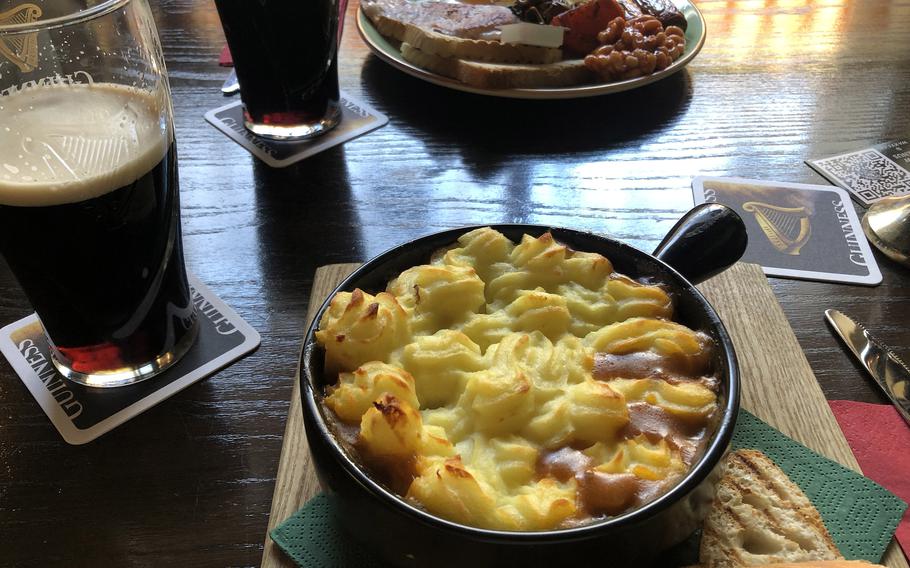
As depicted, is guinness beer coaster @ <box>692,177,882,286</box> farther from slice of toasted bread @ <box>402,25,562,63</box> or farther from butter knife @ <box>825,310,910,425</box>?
slice of toasted bread @ <box>402,25,562,63</box>

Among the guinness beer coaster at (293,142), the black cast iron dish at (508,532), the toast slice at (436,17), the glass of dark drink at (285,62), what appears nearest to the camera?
the black cast iron dish at (508,532)

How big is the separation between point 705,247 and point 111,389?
883mm

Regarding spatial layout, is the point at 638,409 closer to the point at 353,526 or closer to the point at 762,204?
the point at 353,526

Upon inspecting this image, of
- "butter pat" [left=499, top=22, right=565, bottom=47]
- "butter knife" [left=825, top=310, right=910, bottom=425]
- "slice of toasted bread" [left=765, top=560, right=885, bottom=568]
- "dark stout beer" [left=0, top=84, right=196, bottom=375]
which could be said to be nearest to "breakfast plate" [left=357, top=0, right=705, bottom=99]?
"butter pat" [left=499, top=22, right=565, bottom=47]

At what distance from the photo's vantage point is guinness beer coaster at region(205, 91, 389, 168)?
1694 mm

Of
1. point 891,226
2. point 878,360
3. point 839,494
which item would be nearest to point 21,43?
point 839,494

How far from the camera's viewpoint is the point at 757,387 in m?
1.12

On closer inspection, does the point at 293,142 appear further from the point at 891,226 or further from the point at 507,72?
the point at 891,226

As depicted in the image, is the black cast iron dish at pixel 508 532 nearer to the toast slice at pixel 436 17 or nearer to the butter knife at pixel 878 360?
the butter knife at pixel 878 360

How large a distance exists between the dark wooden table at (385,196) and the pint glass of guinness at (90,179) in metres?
0.14

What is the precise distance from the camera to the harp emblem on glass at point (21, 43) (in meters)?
0.91

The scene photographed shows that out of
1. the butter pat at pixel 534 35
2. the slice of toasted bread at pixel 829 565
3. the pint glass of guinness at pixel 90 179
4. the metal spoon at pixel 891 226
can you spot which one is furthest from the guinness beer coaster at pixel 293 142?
the slice of toasted bread at pixel 829 565

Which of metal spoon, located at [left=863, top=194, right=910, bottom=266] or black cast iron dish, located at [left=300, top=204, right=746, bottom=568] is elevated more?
black cast iron dish, located at [left=300, top=204, right=746, bottom=568]

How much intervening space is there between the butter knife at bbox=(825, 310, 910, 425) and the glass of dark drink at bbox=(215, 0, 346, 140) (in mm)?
1142
